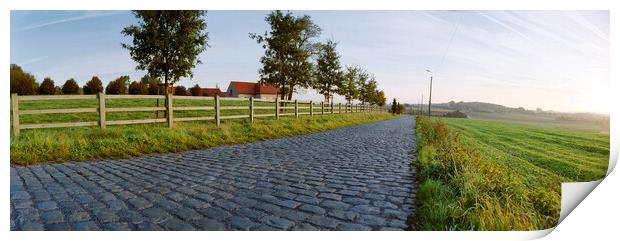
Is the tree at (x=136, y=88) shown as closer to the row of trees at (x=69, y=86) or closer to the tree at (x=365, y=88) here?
the row of trees at (x=69, y=86)

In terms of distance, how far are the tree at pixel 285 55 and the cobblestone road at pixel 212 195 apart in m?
15.0

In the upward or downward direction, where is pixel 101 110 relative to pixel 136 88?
downward

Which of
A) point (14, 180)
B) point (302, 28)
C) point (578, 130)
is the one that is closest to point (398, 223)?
point (578, 130)

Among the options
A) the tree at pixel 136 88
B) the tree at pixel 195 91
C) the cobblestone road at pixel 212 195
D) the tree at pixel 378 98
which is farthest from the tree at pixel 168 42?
the tree at pixel 378 98

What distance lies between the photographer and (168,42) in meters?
12.6

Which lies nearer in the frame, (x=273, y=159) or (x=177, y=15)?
(x=273, y=159)

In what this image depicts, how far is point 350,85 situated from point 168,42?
72.3ft

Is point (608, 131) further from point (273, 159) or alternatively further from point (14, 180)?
point (14, 180)

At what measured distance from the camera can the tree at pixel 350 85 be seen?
2957 cm

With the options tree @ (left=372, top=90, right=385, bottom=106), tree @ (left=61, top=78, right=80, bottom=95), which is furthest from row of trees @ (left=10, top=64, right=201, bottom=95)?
tree @ (left=372, top=90, right=385, bottom=106)

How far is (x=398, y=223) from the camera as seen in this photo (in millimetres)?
2924

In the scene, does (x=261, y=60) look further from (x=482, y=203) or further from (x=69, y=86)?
(x=482, y=203)

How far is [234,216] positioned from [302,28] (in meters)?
18.7

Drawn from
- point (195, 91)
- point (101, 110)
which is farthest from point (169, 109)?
point (195, 91)
